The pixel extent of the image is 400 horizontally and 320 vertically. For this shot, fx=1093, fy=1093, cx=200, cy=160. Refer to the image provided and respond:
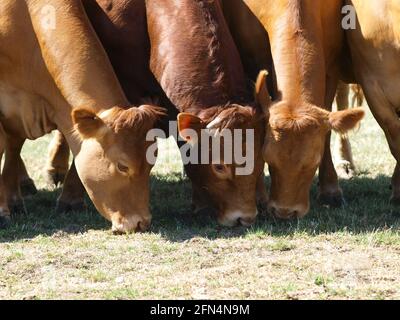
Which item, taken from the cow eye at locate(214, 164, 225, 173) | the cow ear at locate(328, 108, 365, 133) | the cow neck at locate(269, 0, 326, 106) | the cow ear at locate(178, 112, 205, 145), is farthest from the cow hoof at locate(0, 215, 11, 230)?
the cow ear at locate(328, 108, 365, 133)

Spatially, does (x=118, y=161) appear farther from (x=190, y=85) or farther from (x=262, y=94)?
(x=262, y=94)

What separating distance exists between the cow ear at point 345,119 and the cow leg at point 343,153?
251cm

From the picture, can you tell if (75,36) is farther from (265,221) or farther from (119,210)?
(265,221)

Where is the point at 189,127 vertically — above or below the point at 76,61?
below

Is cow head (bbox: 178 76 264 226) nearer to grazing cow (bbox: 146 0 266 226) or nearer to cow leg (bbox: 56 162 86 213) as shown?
grazing cow (bbox: 146 0 266 226)

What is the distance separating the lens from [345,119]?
8859mm

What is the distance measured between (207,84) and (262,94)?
17.8 inches

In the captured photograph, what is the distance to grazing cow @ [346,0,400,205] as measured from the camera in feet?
30.4

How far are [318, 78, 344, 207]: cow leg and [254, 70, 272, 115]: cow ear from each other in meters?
1.25

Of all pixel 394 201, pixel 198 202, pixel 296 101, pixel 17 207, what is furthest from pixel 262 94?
pixel 17 207

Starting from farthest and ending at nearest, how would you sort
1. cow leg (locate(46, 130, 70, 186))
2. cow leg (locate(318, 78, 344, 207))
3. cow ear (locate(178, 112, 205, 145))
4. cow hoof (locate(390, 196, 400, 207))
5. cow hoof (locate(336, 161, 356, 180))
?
1. cow hoof (locate(336, 161, 356, 180))
2. cow leg (locate(46, 130, 70, 186))
3. cow leg (locate(318, 78, 344, 207))
4. cow hoof (locate(390, 196, 400, 207))
5. cow ear (locate(178, 112, 205, 145))

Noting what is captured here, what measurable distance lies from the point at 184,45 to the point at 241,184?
1.25 m

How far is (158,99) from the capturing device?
9.10 metres
